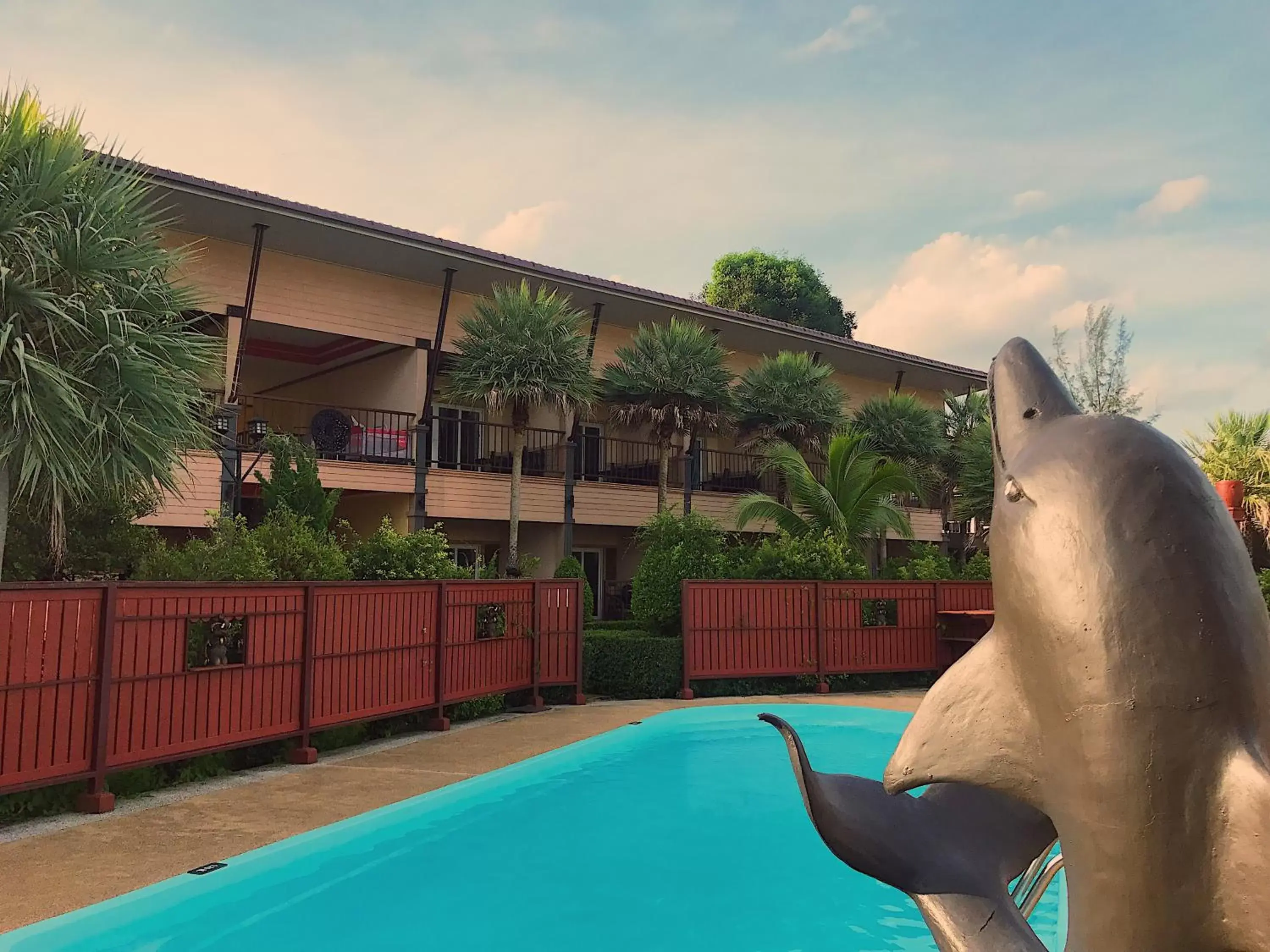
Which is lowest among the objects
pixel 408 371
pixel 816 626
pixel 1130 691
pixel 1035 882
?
pixel 816 626

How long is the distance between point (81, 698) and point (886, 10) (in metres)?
8.44

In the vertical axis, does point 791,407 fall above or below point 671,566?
above

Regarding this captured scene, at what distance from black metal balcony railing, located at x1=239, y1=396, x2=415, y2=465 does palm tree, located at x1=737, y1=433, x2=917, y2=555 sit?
7.38 metres

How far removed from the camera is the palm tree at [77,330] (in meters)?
7.04

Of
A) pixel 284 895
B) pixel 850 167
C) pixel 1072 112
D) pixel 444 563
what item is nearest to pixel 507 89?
pixel 850 167

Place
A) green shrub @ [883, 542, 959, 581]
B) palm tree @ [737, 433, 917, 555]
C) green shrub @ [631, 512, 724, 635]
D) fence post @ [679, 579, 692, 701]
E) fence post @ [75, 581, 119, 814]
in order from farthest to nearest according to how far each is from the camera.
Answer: green shrub @ [883, 542, 959, 581]
palm tree @ [737, 433, 917, 555]
green shrub @ [631, 512, 724, 635]
fence post @ [679, 579, 692, 701]
fence post @ [75, 581, 119, 814]

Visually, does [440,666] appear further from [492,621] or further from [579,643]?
[579,643]

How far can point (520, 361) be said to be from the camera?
16531 mm

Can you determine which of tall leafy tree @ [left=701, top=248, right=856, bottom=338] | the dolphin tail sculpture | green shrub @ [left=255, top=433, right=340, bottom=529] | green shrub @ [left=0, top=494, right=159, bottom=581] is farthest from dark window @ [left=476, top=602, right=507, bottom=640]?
tall leafy tree @ [left=701, top=248, right=856, bottom=338]

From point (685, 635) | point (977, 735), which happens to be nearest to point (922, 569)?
point (685, 635)

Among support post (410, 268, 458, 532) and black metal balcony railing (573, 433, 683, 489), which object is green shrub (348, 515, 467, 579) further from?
black metal balcony railing (573, 433, 683, 489)

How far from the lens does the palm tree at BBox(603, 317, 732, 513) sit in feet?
60.5

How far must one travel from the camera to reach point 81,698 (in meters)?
6.41

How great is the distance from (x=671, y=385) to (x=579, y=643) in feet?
24.0
